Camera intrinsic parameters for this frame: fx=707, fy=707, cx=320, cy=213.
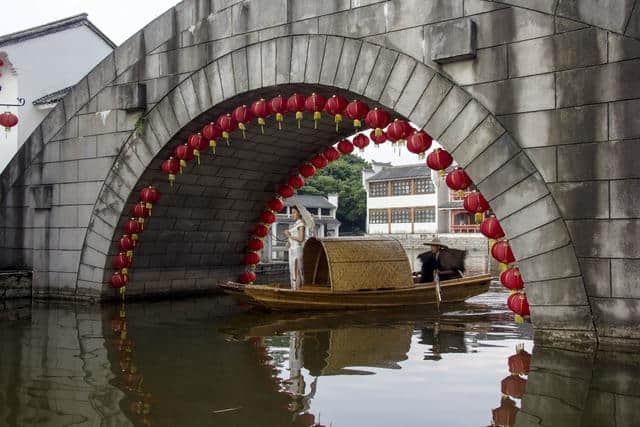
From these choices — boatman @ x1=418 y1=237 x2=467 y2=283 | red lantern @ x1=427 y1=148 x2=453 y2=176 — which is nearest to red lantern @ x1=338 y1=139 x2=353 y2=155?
boatman @ x1=418 y1=237 x2=467 y2=283

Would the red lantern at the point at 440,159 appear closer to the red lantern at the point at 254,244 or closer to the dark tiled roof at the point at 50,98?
the red lantern at the point at 254,244

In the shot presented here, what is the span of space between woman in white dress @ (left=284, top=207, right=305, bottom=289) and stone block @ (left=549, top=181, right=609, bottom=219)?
185 inches

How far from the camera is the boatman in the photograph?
40.4ft

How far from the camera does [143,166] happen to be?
1131cm

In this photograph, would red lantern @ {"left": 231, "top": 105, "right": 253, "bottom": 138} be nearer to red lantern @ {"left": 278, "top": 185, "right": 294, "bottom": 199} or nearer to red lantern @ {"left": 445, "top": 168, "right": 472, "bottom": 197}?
red lantern @ {"left": 445, "top": 168, "right": 472, "bottom": 197}

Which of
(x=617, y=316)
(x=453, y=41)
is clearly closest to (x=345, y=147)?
(x=453, y=41)

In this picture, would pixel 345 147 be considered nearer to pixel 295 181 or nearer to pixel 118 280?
pixel 295 181

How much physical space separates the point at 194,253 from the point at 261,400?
8.75 m

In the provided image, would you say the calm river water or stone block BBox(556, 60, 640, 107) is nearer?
the calm river water

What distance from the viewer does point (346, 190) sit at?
41.9 metres

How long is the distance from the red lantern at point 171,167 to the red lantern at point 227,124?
3.53ft

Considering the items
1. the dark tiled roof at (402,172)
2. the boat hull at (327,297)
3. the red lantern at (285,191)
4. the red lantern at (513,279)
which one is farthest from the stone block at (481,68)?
the dark tiled roof at (402,172)

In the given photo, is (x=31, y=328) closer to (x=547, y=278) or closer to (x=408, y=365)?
(x=408, y=365)

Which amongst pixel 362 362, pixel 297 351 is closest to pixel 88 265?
pixel 297 351
